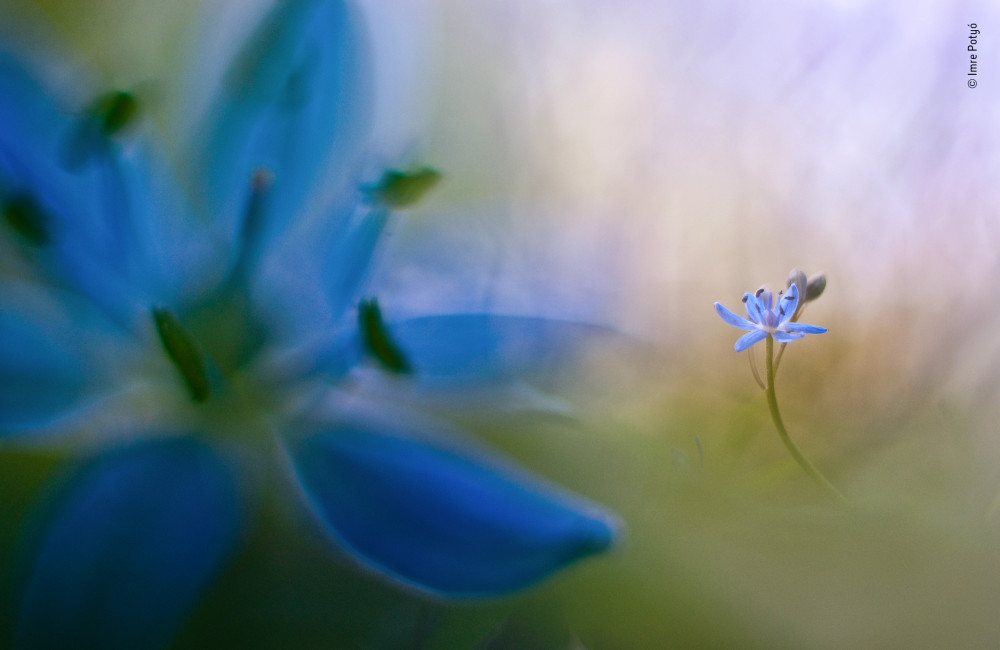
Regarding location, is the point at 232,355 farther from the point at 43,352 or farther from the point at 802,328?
the point at 802,328

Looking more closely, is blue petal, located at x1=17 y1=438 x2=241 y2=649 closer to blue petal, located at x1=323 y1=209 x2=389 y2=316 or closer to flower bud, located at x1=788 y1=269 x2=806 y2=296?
blue petal, located at x1=323 y1=209 x2=389 y2=316

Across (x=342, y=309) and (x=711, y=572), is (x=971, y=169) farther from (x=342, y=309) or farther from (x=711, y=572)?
(x=342, y=309)

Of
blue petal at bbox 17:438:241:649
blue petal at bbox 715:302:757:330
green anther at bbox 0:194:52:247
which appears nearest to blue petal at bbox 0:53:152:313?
green anther at bbox 0:194:52:247

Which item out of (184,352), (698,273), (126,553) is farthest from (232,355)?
(698,273)

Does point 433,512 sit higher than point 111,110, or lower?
lower

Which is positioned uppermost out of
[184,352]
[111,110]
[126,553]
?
[111,110]

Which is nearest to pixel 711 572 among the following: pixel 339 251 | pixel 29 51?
pixel 339 251

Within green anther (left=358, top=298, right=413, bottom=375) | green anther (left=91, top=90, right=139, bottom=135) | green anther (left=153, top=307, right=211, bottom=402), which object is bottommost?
green anther (left=153, top=307, right=211, bottom=402)
